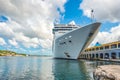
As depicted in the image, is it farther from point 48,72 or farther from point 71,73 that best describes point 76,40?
point 71,73

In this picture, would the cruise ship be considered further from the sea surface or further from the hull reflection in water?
the hull reflection in water

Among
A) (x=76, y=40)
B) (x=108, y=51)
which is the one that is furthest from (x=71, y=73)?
(x=108, y=51)

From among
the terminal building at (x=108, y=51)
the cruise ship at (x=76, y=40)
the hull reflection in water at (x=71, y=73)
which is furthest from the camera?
the terminal building at (x=108, y=51)

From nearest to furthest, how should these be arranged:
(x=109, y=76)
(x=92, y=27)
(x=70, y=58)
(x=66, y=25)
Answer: (x=109, y=76), (x=92, y=27), (x=70, y=58), (x=66, y=25)

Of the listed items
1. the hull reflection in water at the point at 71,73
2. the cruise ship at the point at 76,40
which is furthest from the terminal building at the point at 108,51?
Answer: the hull reflection in water at the point at 71,73

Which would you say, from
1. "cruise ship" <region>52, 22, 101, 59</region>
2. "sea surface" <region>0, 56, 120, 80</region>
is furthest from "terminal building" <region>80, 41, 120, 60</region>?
"sea surface" <region>0, 56, 120, 80</region>

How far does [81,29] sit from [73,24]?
22730 mm

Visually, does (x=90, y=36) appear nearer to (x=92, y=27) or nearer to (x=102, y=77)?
(x=92, y=27)

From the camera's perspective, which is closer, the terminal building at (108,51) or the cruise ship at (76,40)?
the cruise ship at (76,40)

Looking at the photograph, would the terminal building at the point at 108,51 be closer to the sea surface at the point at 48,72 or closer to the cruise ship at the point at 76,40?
the cruise ship at the point at 76,40

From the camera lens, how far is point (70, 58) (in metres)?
62.0

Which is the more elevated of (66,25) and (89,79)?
(66,25)

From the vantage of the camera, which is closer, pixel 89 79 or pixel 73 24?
pixel 89 79

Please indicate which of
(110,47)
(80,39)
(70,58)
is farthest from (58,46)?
(110,47)
